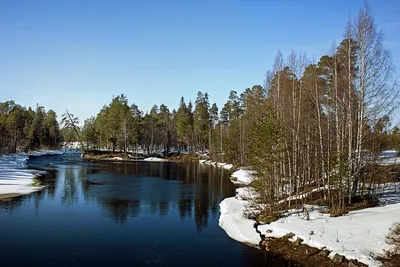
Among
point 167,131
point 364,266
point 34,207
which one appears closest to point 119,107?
point 167,131

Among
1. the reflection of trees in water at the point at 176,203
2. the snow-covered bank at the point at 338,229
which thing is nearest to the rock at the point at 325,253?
the snow-covered bank at the point at 338,229

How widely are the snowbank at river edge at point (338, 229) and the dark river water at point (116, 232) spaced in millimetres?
1179

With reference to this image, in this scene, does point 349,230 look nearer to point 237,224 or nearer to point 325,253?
point 325,253

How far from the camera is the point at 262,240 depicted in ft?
52.2

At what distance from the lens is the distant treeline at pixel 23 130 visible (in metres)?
78.1

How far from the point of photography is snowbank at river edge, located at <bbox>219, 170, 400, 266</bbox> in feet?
40.1

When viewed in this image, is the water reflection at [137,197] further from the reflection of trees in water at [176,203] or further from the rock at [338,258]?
the rock at [338,258]

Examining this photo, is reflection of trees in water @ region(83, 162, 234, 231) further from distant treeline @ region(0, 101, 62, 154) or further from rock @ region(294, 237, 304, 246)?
distant treeline @ region(0, 101, 62, 154)

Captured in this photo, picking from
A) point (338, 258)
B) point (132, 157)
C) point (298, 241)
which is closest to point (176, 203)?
point (298, 241)

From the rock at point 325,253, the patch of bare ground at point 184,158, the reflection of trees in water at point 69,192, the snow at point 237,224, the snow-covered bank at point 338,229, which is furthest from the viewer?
the patch of bare ground at point 184,158

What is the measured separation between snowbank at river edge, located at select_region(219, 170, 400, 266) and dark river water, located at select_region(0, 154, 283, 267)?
3.87 feet

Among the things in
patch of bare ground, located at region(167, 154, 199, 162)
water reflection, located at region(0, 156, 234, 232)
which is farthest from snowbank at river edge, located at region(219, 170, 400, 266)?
patch of bare ground, located at region(167, 154, 199, 162)

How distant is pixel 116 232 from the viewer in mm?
17328

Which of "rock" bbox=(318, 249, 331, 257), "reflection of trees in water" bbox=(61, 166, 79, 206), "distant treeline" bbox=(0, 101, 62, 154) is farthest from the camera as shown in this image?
"distant treeline" bbox=(0, 101, 62, 154)
